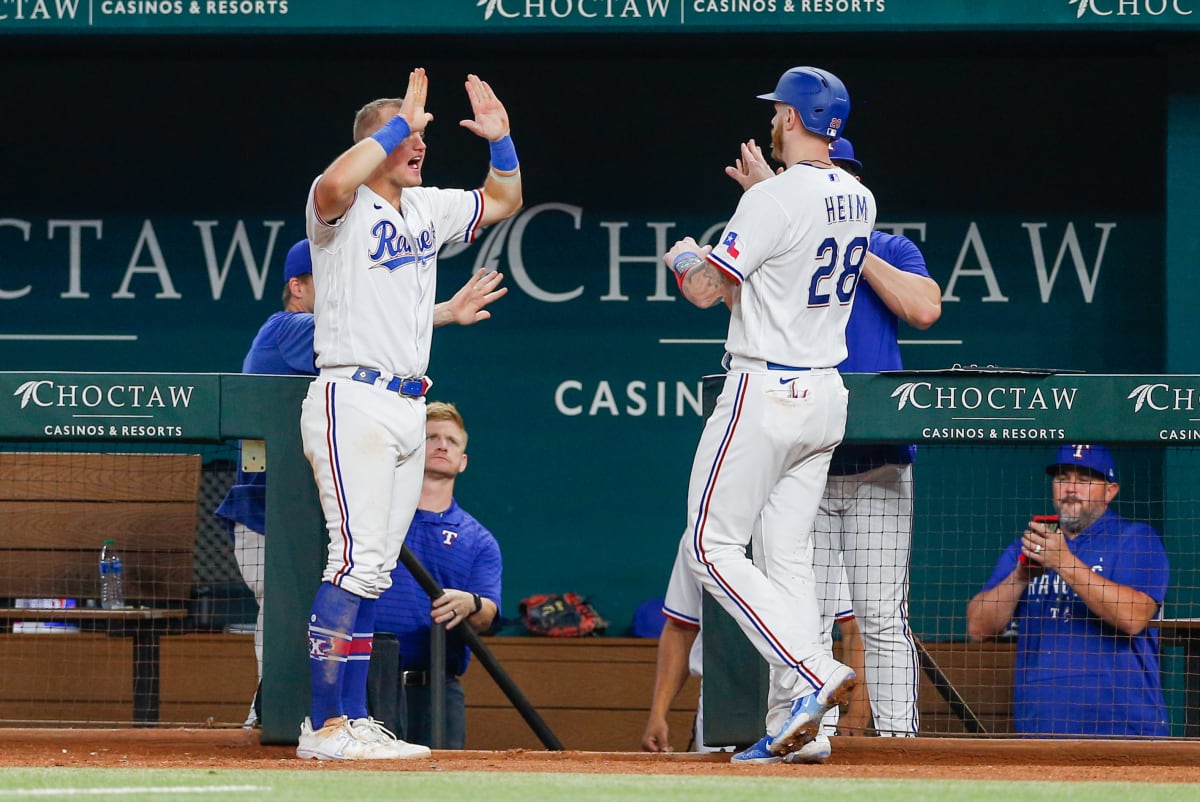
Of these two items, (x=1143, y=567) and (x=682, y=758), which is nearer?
(x=682, y=758)

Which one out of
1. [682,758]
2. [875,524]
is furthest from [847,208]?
[682,758]

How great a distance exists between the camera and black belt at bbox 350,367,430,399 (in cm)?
402

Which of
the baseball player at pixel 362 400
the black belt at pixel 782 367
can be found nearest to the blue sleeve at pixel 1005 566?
the black belt at pixel 782 367

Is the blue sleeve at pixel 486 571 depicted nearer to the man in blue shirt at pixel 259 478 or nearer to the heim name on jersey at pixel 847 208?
the man in blue shirt at pixel 259 478

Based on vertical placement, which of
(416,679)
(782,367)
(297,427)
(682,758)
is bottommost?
(682,758)

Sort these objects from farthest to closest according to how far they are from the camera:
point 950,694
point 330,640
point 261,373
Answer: point 950,694 → point 261,373 → point 330,640

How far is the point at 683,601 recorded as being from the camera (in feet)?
15.7

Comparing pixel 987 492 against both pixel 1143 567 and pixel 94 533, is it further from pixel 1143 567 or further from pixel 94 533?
pixel 94 533

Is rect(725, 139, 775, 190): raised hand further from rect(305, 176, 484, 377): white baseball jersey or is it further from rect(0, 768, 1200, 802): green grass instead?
rect(0, 768, 1200, 802): green grass

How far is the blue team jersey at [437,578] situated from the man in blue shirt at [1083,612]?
1.35 metres

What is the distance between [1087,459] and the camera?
4.66 metres

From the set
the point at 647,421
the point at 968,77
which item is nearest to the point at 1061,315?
the point at 968,77

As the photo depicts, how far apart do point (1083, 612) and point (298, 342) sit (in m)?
2.17

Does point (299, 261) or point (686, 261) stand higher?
point (299, 261)
